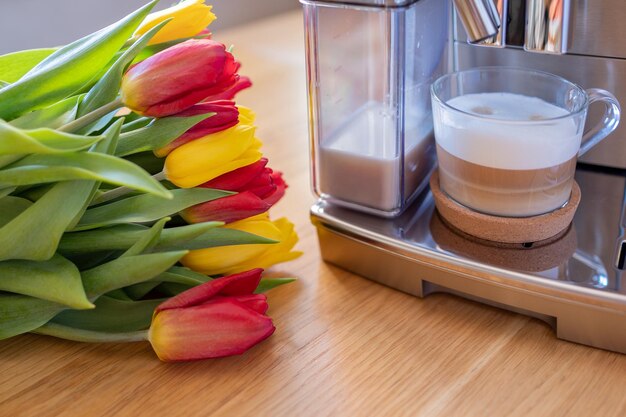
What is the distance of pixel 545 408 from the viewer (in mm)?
355

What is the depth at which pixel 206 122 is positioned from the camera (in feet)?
1.25

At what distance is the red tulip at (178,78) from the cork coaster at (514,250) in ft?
0.52

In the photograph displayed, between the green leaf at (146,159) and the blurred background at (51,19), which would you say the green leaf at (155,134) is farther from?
the blurred background at (51,19)

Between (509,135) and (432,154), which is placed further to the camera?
(432,154)

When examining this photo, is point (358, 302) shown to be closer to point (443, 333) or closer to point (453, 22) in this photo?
point (443, 333)

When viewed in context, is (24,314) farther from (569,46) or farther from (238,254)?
(569,46)

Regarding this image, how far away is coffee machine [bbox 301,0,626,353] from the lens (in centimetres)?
39

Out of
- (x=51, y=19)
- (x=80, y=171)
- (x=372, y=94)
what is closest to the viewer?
(x=80, y=171)

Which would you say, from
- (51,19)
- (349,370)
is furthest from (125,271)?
(51,19)

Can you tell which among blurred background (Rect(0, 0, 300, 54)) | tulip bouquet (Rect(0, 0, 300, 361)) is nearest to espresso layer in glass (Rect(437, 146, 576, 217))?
tulip bouquet (Rect(0, 0, 300, 361))

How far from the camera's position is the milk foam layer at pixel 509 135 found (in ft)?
1.27

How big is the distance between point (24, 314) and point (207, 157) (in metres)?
0.12

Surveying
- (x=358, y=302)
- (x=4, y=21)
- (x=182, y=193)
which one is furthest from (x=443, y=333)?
(x=4, y=21)

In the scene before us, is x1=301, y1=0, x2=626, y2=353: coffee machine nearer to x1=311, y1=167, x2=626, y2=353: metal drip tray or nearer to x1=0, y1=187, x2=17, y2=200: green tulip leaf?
x1=311, y1=167, x2=626, y2=353: metal drip tray
